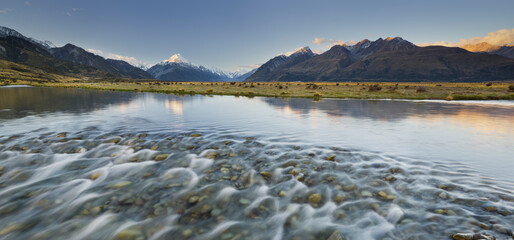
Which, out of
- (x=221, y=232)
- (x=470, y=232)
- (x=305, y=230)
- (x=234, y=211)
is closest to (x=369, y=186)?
(x=470, y=232)

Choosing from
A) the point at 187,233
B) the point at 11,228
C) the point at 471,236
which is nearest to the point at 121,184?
the point at 11,228

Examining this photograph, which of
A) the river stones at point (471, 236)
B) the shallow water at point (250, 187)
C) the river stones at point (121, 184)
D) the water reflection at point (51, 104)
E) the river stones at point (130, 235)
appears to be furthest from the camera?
the water reflection at point (51, 104)

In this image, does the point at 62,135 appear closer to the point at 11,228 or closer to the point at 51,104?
the point at 11,228

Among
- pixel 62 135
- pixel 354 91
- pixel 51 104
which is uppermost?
pixel 354 91

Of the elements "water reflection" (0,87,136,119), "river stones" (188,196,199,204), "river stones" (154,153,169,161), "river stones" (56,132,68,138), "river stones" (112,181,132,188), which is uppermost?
"water reflection" (0,87,136,119)

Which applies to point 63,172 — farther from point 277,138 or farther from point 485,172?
point 485,172

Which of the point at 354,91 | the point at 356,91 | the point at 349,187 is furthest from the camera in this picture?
the point at 354,91

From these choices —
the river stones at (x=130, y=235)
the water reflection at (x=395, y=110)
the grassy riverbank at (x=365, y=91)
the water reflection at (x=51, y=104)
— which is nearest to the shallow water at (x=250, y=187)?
the river stones at (x=130, y=235)

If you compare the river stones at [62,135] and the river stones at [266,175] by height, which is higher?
the river stones at [62,135]

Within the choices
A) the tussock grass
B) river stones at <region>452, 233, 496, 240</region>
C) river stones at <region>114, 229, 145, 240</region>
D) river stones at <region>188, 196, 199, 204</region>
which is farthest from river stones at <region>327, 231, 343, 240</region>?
the tussock grass

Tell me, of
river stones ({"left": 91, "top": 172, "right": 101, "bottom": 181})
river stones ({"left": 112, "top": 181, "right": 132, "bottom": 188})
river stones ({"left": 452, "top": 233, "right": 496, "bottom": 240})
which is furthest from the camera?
river stones ({"left": 91, "top": 172, "right": 101, "bottom": 181})

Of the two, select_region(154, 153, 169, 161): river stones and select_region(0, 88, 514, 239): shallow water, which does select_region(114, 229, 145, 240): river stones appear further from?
select_region(154, 153, 169, 161): river stones

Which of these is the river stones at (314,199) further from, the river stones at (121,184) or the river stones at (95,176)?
the river stones at (95,176)

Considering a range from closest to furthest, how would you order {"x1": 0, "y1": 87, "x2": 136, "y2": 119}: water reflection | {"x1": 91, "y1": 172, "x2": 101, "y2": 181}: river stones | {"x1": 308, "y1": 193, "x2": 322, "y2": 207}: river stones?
{"x1": 308, "y1": 193, "x2": 322, "y2": 207}: river stones < {"x1": 91, "y1": 172, "x2": 101, "y2": 181}: river stones < {"x1": 0, "y1": 87, "x2": 136, "y2": 119}: water reflection
